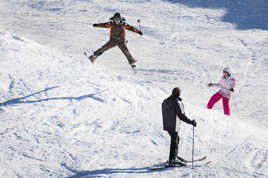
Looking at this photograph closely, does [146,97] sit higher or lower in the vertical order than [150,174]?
higher

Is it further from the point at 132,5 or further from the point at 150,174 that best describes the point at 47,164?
the point at 132,5

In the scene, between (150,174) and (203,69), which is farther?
(203,69)

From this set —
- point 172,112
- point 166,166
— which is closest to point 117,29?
point 172,112

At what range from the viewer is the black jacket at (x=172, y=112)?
5500mm

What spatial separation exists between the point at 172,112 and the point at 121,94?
3777 millimetres

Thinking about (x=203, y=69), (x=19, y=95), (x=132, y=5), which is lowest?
(x=19, y=95)

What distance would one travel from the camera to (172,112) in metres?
5.58

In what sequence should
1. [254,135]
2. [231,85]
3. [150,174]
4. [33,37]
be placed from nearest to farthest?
[150,174] → [254,135] → [231,85] → [33,37]

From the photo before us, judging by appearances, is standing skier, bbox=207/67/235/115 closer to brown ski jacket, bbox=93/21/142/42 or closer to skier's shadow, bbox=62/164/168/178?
brown ski jacket, bbox=93/21/142/42

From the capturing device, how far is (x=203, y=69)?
42.9ft

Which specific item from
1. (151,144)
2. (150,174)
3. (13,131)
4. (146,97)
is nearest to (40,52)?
(146,97)

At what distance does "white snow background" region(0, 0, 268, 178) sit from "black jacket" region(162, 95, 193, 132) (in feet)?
3.02

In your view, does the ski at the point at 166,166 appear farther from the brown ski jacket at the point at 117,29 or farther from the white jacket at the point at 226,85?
the brown ski jacket at the point at 117,29

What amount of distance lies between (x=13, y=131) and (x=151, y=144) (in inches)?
112
